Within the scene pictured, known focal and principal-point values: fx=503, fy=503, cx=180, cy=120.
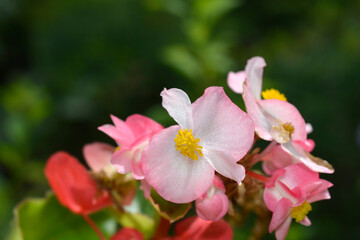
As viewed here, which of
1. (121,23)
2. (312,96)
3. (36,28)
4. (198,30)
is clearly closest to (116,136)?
(198,30)

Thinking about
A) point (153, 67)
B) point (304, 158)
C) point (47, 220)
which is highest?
point (304, 158)

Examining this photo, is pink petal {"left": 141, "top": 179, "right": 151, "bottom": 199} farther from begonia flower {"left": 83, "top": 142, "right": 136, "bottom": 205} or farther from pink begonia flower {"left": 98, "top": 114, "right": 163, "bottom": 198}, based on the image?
begonia flower {"left": 83, "top": 142, "right": 136, "bottom": 205}

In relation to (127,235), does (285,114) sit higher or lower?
higher

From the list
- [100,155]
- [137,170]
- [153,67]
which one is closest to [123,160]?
[137,170]

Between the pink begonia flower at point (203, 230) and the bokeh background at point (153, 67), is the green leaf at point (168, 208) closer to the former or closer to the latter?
the pink begonia flower at point (203, 230)

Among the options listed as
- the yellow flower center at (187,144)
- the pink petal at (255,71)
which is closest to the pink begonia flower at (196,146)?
the yellow flower center at (187,144)

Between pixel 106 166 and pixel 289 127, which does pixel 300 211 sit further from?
pixel 106 166

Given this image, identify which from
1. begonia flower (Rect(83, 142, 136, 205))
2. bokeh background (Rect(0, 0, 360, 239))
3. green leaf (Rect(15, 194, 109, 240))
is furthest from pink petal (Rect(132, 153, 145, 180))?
bokeh background (Rect(0, 0, 360, 239))
